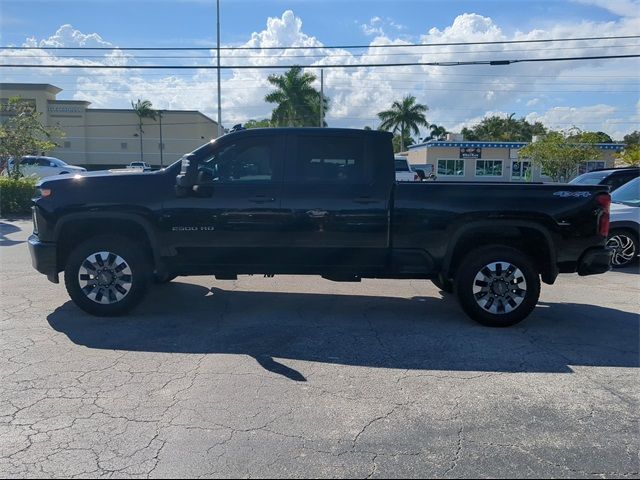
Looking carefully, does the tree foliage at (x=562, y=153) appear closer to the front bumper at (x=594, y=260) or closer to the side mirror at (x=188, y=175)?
the front bumper at (x=594, y=260)

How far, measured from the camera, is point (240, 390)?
4070 millimetres

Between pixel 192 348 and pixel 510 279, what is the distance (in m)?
3.41

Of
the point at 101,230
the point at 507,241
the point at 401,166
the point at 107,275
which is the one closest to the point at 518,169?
the point at 401,166

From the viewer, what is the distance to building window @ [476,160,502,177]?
165ft

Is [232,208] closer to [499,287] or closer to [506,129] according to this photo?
[499,287]

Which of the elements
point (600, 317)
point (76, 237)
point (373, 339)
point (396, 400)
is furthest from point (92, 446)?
point (600, 317)

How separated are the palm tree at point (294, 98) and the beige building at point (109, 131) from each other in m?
21.0

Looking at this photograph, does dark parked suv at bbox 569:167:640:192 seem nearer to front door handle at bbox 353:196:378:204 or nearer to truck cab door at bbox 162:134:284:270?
front door handle at bbox 353:196:378:204

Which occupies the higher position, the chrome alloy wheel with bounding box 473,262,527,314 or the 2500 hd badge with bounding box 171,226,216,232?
the 2500 hd badge with bounding box 171,226,216,232

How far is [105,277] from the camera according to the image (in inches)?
228

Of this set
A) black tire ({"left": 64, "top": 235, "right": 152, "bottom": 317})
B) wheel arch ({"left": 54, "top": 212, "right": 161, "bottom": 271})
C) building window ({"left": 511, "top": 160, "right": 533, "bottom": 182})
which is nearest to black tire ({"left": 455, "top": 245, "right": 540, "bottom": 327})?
wheel arch ({"left": 54, "top": 212, "right": 161, "bottom": 271})

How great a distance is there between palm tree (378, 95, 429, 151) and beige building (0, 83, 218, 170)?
72.9 ft

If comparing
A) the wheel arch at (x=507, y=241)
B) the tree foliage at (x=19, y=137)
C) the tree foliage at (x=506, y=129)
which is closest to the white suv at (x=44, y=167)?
the tree foliage at (x=19, y=137)

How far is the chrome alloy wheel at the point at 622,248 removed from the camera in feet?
31.1
